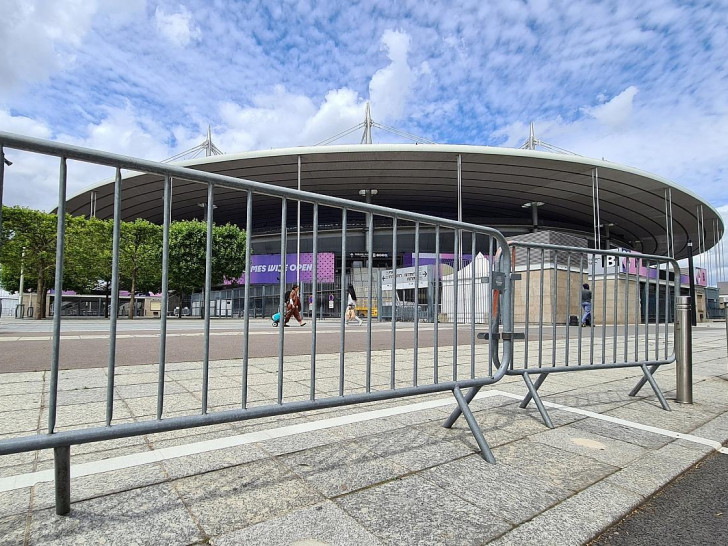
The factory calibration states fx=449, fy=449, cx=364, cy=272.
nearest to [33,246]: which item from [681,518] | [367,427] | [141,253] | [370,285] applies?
[141,253]

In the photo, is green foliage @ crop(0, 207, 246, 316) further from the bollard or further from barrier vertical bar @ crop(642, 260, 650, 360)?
the bollard

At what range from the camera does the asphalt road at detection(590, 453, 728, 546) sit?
174cm

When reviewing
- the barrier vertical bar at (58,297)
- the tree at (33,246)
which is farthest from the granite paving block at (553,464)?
the tree at (33,246)

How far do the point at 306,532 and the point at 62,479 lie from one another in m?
0.95

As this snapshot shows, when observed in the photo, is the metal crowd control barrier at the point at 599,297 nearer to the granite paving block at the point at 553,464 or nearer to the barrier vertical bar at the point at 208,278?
the granite paving block at the point at 553,464

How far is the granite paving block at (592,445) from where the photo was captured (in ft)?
8.68

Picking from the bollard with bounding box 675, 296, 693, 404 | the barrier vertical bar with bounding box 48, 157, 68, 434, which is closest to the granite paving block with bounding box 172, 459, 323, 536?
the barrier vertical bar with bounding box 48, 157, 68, 434

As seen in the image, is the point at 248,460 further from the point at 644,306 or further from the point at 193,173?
the point at 644,306

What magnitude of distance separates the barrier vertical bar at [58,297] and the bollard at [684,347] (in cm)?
467

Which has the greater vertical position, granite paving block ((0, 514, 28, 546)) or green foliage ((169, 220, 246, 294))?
green foliage ((169, 220, 246, 294))

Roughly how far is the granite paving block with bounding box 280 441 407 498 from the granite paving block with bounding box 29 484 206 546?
0.60 metres

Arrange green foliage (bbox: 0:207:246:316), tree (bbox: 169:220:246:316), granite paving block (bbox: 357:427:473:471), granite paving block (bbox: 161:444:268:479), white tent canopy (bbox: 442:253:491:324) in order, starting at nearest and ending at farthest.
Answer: granite paving block (bbox: 161:444:268:479), granite paving block (bbox: 357:427:473:471), white tent canopy (bbox: 442:253:491:324), green foliage (bbox: 0:207:246:316), tree (bbox: 169:220:246:316)

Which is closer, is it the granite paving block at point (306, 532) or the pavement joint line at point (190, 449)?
the granite paving block at point (306, 532)

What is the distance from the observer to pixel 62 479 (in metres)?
1.71
